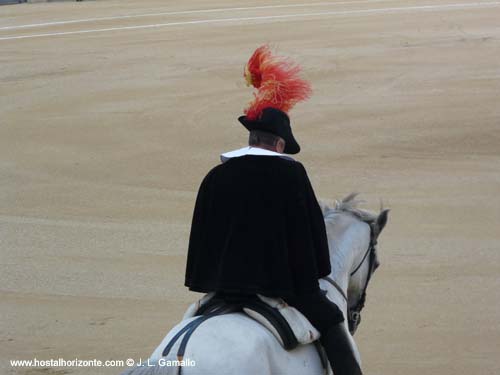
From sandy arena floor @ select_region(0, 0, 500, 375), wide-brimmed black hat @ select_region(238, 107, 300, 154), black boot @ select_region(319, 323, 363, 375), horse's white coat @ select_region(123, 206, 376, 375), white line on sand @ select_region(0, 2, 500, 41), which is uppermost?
wide-brimmed black hat @ select_region(238, 107, 300, 154)

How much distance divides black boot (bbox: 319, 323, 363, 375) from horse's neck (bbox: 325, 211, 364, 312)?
0.83 feet

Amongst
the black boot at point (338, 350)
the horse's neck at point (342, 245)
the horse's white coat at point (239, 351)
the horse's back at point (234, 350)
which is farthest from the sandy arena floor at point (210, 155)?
the horse's back at point (234, 350)

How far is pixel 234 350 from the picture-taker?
379 centimetres

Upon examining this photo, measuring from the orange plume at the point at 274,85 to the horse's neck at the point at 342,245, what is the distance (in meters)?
0.71

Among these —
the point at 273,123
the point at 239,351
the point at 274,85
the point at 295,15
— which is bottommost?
the point at 295,15

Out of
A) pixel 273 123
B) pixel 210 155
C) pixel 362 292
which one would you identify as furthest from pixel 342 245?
pixel 210 155

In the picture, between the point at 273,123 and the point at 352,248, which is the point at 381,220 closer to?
the point at 352,248

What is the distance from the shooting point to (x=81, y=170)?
11.4 meters

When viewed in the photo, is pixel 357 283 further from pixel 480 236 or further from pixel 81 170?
pixel 81 170

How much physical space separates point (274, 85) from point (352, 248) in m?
0.95

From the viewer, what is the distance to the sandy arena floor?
24.1 ft

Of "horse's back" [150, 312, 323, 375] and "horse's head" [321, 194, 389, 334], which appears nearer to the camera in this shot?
"horse's back" [150, 312, 323, 375]

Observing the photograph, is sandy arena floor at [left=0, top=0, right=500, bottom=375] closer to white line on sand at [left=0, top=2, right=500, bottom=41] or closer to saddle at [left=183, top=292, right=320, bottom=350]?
white line on sand at [left=0, top=2, right=500, bottom=41]

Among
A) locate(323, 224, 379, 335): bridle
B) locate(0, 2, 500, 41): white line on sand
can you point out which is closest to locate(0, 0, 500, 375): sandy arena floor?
locate(0, 2, 500, 41): white line on sand
